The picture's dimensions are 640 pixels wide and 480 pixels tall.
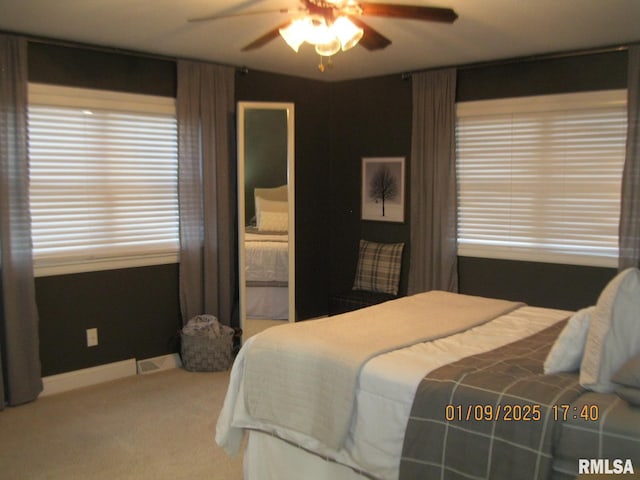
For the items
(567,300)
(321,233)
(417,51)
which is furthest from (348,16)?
(321,233)

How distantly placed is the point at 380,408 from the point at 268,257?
301 cm

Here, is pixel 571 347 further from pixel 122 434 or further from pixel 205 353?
pixel 205 353

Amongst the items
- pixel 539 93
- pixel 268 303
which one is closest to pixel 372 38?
pixel 539 93

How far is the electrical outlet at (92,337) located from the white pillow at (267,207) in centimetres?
155

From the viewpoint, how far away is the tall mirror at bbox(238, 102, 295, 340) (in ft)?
16.6

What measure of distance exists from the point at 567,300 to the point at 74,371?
3.64 metres

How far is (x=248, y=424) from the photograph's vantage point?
2812 millimetres

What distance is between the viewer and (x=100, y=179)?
4426mm

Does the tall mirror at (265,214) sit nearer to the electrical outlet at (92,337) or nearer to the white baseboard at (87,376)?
the white baseboard at (87,376)

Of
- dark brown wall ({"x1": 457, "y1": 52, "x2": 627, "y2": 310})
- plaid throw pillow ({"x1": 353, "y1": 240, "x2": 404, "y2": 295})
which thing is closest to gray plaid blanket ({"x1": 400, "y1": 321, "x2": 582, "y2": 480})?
dark brown wall ({"x1": 457, "y1": 52, "x2": 627, "y2": 310})

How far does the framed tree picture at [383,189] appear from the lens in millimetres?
5484

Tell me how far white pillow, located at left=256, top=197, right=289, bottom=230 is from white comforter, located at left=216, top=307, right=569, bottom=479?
2.39 metres

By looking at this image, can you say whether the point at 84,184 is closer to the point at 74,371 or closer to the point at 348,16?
the point at 74,371

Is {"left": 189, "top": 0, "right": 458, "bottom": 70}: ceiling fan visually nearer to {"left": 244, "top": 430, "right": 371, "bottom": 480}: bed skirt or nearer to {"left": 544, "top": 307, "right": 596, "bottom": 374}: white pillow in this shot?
{"left": 544, "top": 307, "right": 596, "bottom": 374}: white pillow
